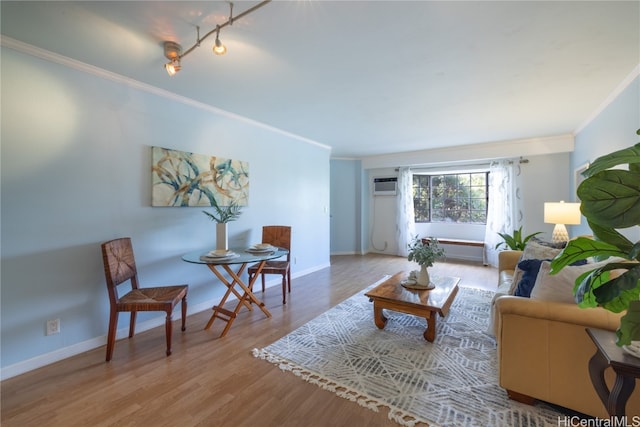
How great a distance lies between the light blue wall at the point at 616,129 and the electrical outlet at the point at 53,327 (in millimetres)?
4954

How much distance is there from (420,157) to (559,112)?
8.61ft

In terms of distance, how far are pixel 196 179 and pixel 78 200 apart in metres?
1.04

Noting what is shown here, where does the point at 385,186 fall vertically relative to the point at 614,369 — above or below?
above

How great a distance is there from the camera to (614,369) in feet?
3.49

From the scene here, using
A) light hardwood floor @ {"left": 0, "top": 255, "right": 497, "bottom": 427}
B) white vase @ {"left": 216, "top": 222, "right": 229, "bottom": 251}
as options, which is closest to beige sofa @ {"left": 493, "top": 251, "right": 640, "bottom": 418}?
light hardwood floor @ {"left": 0, "top": 255, "right": 497, "bottom": 427}

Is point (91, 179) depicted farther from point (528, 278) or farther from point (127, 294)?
point (528, 278)

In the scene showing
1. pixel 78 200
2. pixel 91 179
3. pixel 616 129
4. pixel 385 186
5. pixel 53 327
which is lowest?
pixel 53 327

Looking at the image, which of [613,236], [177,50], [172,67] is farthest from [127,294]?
[613,236]

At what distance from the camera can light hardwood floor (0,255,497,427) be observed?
1.58 meters

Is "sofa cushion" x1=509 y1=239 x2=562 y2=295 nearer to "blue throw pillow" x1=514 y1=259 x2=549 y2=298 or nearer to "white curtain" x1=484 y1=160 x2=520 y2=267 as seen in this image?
"blue throw pillow" x1=514 y1=259 x2=549 y2=298

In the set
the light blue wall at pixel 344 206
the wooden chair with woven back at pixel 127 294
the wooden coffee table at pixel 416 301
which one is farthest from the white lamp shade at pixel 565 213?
the wooden chair with woven back at pixel 127 294

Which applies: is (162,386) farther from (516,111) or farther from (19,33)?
(516,111)

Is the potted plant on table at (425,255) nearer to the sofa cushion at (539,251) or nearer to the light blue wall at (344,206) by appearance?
the sofa cushion at (539,251)

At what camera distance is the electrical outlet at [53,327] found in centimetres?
210
